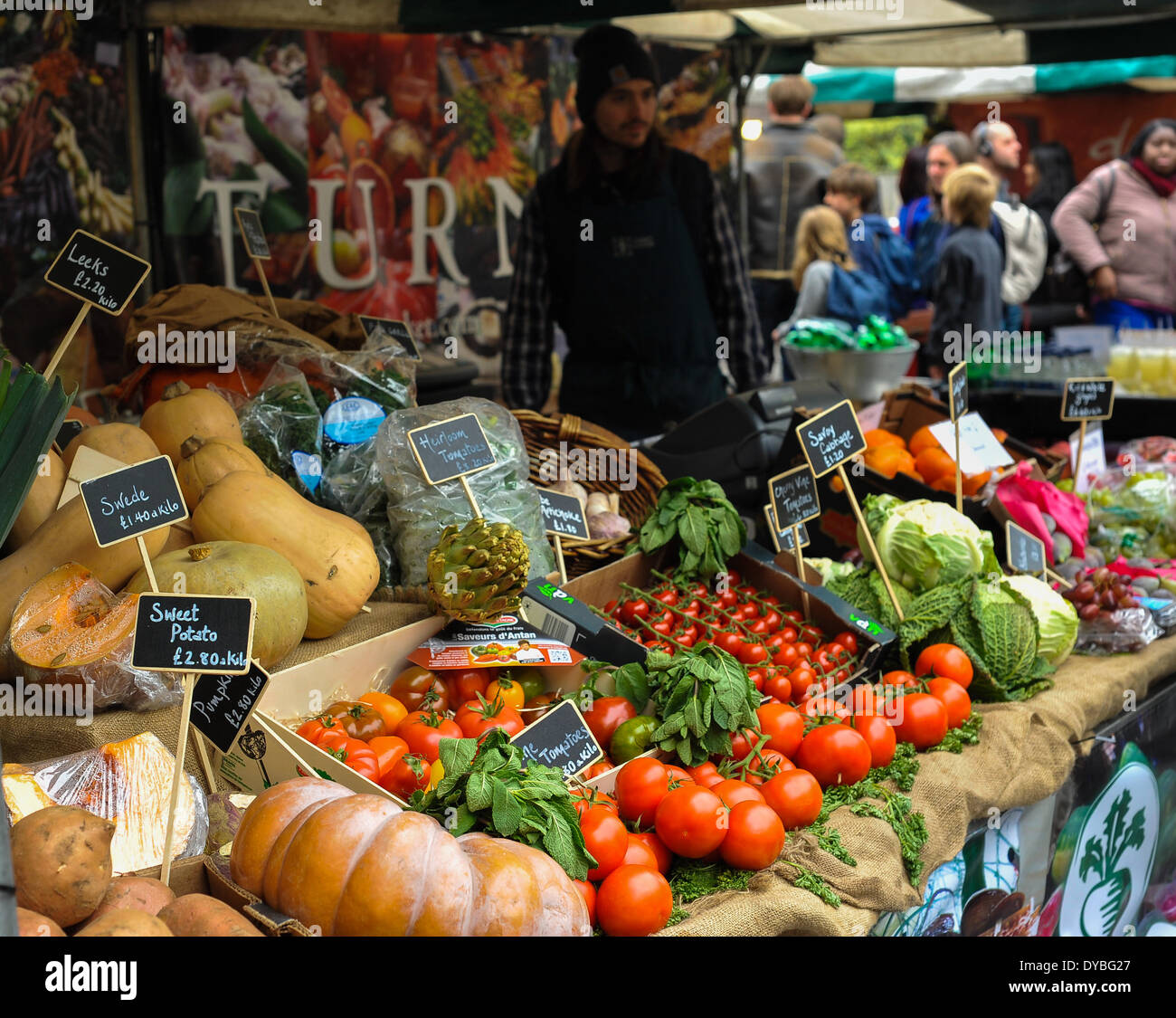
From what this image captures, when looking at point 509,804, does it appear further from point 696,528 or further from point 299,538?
point 696,528

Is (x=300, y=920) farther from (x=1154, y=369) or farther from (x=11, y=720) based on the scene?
(x=1154, y=369)

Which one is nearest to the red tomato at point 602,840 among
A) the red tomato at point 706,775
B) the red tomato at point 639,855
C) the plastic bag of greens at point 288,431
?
the red tomato at point 639,855

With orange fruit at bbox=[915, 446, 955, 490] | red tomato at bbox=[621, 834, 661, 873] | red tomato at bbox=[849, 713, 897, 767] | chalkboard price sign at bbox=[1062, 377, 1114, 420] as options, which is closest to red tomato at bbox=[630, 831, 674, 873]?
red tomato at bbox=[621, 834, 661, 873]

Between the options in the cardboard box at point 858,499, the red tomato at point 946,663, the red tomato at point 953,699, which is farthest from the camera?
the cardboard box at point 858,499

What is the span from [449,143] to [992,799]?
4573 mm

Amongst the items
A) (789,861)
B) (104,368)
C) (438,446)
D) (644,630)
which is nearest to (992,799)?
(789,861)

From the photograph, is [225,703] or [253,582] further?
[253,582]

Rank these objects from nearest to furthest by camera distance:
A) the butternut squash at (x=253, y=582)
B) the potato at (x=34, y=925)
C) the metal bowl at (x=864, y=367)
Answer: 1. the potato at (x=34, y=925)
2. the butternut squash at (x=253, y=582)
3. the metal bowl at (x=864, y=367)

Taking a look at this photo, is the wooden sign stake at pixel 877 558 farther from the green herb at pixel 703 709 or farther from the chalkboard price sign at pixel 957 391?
the green herb at pixel 703 709

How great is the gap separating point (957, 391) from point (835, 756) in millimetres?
1503

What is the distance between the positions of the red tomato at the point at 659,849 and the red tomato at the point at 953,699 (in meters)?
0.89

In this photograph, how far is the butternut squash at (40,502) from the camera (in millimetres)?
2348

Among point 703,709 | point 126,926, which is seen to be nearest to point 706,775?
point 703,709

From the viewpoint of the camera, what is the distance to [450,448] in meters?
2.66
